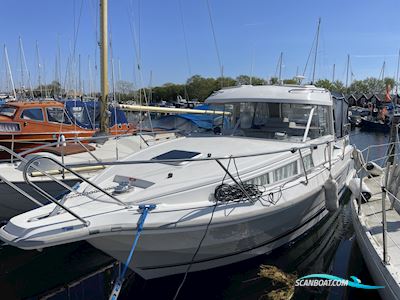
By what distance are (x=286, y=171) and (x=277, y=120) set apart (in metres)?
1.71

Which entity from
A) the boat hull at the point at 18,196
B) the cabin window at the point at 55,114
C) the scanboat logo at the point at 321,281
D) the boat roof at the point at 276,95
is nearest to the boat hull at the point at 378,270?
the scanboat logo at the point at 321,281

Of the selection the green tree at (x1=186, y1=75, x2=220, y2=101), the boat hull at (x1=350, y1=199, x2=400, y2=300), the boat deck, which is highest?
the green tree at (x1=186, y1=75, x2=220, y2=101)

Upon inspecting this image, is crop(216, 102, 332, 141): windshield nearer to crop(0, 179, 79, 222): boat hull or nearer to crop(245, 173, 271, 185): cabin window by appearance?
crop(245, 173, 271, 185): cabin window

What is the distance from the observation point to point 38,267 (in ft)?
22.1

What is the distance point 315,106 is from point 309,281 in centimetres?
336

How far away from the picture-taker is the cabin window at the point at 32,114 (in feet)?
41.7

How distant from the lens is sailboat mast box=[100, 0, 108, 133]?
1048 centimetres

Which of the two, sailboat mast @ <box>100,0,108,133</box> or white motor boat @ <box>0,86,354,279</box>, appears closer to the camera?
white motor boat @ <box>0,86,354,279</box>

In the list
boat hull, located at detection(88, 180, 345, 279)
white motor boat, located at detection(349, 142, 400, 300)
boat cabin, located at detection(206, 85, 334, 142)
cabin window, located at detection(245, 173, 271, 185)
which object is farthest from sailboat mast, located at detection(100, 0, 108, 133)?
white motor boat, located at detection(349, 142, 400, 300)

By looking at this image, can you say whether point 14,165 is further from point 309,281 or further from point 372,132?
point 372,132

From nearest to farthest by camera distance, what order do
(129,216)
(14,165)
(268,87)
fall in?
(129,216) < (268,87) < (14,165)

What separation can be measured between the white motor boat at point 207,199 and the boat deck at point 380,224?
0.68 meters

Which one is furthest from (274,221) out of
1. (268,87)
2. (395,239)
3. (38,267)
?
(38,267)

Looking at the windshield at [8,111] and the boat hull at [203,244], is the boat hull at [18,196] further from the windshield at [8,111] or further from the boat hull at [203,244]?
the windshield at [8,111]
